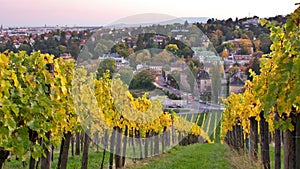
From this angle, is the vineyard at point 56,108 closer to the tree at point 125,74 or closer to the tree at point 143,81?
the tree at point 125,74

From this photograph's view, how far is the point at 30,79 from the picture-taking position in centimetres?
456

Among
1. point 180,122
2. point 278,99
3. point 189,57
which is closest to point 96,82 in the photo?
point 189,57

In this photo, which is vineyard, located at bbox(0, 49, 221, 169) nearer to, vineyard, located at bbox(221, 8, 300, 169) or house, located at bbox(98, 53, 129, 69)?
house, located at bbox(98, 53, 129, 69)

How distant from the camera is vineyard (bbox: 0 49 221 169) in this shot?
152 inches

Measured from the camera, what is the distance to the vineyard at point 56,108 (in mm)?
3871

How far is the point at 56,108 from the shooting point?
461cm

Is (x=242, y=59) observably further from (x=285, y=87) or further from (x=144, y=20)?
(x=285, y=87)

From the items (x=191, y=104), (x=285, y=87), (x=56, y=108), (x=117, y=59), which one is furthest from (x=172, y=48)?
(x=285, y=87)

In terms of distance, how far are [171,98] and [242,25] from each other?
42223 mm

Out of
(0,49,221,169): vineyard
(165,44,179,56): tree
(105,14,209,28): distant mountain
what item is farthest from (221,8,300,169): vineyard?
(165,44,179,56): tree

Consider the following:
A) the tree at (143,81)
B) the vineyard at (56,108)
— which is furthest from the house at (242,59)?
the tree at (143,81)

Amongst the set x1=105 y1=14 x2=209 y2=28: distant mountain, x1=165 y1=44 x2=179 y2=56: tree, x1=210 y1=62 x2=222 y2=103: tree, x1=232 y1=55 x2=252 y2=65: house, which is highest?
x1=105 y1=14 x2=209 y2=28: distant mountain

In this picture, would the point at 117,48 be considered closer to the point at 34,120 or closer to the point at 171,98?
the point at 171,98

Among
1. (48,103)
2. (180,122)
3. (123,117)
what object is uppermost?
(48,103)
